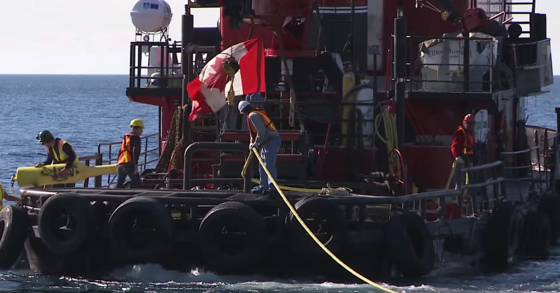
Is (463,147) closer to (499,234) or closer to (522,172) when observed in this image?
(499,234)

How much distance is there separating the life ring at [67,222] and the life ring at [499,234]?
603cm

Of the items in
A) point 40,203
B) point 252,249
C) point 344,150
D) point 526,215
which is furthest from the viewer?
point 526,215

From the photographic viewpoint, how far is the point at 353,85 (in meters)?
18.4

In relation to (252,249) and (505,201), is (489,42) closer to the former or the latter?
(505,201)

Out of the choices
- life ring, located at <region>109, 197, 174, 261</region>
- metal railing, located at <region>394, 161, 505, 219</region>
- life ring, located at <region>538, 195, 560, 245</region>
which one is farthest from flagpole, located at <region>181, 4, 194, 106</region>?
life ring, located at <region>538, 195, 560, 245</region>

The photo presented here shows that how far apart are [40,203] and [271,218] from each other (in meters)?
3.32

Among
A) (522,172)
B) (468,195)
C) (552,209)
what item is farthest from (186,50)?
(522,172)

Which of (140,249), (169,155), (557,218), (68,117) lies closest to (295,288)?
(140,249)

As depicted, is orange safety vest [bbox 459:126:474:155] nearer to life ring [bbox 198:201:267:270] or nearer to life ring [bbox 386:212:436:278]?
life ring [bbox 386:212:436:278]

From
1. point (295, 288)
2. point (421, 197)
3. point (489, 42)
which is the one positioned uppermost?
point (489, 42)

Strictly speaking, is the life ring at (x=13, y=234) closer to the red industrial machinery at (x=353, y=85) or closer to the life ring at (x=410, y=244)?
the red industrial machinery at (x=353, y=85)

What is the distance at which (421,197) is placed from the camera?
640 inches

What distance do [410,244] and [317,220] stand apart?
4.09ft

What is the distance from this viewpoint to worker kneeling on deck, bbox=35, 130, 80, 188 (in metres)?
18.4
